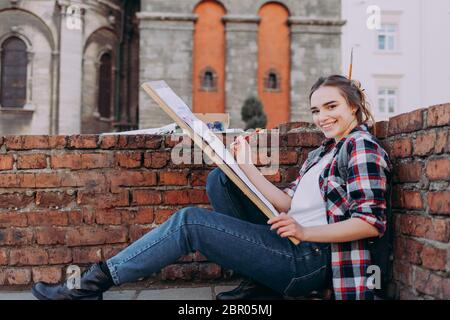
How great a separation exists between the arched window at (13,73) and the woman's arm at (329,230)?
17843mm

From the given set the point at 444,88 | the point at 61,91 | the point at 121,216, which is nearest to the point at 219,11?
the point at 61,91

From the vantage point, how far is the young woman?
6.83 feet

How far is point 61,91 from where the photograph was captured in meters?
17.8

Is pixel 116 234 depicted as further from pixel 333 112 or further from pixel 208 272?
pixel 333 112

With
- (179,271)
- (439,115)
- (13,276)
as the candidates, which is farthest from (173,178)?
(439,115)

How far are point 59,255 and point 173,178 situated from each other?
968mm

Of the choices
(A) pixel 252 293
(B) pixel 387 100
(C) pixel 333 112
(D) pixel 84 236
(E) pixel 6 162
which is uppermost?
(B) pixel 387 100

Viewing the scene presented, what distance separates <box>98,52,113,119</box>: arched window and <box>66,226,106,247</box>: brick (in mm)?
16949

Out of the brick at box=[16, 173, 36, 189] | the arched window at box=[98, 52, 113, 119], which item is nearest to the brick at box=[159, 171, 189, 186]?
the brick at box=[16, 173, 36, 189]

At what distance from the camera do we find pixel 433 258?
6.81 feet

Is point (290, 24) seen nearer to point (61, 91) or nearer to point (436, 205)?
point (61, 91)

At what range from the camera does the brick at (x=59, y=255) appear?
314 centimetres

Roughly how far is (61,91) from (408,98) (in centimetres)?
1579

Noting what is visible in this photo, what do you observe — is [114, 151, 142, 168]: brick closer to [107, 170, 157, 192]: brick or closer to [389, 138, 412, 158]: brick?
[107, 170, 157, 192]: brick
